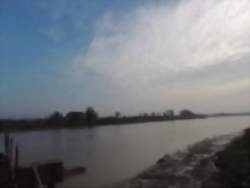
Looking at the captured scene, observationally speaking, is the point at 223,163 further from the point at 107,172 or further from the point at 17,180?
the point at 17,180

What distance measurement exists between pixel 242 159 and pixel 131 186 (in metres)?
6.04

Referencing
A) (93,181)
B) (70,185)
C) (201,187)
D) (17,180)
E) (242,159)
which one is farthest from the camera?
(93,181)

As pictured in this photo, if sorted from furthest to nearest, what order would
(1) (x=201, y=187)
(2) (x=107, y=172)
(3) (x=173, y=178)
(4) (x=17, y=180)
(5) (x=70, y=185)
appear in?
(2) (x=107, y=172) < (5) (x=70, y=185) < (3) (x=173, y=178) < (1) (x=201, y=187) < (4) (x=17, y=180)

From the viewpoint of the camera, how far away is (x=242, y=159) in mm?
18156

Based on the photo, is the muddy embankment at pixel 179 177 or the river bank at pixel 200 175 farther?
the muddy embankment at pixel 179 177

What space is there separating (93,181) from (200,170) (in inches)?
271

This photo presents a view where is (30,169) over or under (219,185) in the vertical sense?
over

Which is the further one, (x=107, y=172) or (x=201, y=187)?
(x=107, y=172)

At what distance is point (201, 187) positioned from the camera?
16359 mm

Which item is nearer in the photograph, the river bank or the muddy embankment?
the river bank

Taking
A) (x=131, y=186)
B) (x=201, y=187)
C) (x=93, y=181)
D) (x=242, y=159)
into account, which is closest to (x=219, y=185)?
(x=201, y=187)

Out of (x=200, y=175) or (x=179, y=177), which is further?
(x=179, y=177)

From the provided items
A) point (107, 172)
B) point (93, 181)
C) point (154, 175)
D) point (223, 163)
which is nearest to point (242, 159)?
point (223, 163)

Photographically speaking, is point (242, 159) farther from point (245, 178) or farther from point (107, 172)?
point (107, 172)
